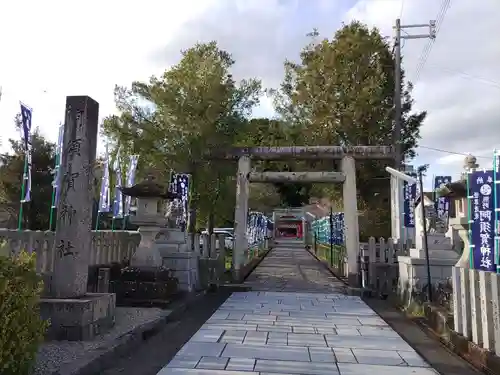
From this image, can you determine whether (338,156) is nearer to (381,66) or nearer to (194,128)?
(194,128)

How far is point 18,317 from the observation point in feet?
11.9

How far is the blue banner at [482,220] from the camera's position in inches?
281

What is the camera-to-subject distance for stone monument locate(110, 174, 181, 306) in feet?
30.5

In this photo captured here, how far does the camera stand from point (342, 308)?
32.1ft

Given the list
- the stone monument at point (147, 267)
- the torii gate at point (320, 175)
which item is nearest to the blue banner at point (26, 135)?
the stone monument at point (147, 267)

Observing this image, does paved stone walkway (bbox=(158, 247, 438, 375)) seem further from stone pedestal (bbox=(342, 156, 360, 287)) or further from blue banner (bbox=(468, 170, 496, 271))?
stone pedestal (bbox=(342, 156, 360, 287))

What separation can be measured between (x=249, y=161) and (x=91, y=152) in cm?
774

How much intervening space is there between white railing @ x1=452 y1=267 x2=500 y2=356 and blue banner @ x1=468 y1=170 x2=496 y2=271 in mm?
1109

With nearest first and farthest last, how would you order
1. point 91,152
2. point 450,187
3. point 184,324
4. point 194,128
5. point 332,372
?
point 332,372 → point 91,152 → point 184,324 → point 450,187 → point 194,128

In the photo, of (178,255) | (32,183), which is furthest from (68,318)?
(32,183)

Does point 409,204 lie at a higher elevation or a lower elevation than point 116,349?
higher

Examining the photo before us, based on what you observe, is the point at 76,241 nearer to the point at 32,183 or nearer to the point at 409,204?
the point at 409,204

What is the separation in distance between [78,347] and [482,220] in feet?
20.5

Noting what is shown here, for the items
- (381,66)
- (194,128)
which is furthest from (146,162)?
(381,66)
